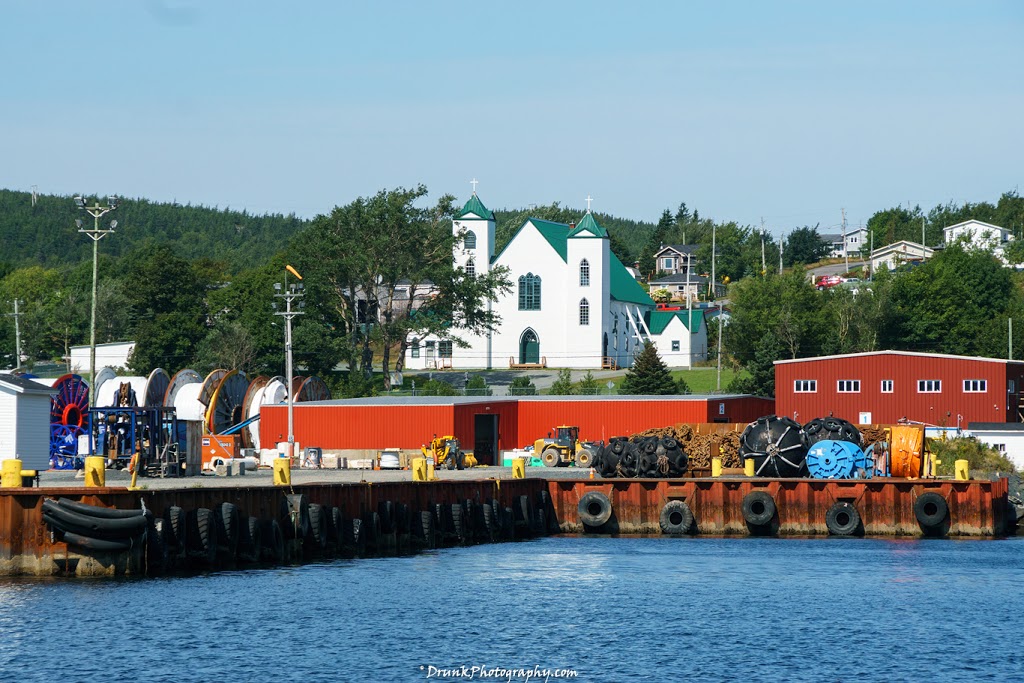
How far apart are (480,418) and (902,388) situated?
23.5 meters

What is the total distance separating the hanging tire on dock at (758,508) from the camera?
54.6m

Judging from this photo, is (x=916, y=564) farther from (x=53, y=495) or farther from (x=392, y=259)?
(x=392, y=259)

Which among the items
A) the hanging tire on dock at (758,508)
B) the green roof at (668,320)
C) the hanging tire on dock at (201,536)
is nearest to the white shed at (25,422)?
the hanging tire on dock at (201,536)

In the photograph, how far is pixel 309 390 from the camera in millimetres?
88312

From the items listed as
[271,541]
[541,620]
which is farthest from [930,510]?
[271,541]

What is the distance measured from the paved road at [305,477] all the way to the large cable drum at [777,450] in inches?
295

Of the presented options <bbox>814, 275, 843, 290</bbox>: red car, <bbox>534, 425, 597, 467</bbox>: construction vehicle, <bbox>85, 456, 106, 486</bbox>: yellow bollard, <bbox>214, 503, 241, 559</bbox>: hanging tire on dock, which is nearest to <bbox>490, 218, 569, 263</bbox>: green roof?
<bbox>534, 425, 597, 467</bbox>: construction vehicle

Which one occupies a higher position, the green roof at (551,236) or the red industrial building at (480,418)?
the green roof at (551,236)

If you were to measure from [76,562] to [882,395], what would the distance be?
53.2 m

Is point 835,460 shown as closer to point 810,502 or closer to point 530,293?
point 810,502

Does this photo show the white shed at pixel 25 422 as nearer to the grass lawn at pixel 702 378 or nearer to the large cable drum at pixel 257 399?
the large cable drum at pixel 257 399

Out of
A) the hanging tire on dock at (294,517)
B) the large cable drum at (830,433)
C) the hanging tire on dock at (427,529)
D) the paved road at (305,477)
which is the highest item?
the large cable drum at (830,433)

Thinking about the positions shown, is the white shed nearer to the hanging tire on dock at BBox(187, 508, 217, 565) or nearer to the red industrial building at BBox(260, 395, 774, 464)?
the hanging tire on dock at BBox(187, 508, 217, 565)

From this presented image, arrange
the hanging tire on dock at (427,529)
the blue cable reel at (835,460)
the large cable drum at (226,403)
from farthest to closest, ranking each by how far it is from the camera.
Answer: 1. the large cable drum at (226,403)
2. the blue cable reel at (835,460)
3. the hanging tire on dock at (427,529)
